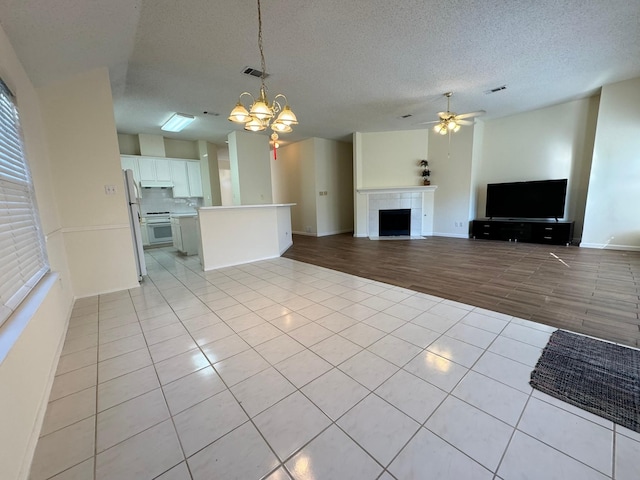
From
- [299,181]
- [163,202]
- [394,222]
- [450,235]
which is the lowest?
[450,235]

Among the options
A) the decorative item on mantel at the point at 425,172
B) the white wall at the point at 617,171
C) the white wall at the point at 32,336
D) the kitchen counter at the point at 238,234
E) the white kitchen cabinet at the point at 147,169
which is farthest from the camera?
the decorative item on mantel at the point at 425,172

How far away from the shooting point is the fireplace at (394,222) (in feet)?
23.7

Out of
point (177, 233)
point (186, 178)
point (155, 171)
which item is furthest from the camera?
point (186, 178)

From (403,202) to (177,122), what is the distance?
5751 millimetres

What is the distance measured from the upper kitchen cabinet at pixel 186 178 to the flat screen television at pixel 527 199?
7657 millimetres

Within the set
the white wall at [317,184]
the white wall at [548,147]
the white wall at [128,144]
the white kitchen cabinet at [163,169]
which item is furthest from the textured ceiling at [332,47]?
the white wall at [317,184]

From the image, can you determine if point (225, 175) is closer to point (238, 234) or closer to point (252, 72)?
point (238, 234)

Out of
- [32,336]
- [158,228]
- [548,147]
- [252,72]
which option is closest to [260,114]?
[252,72]

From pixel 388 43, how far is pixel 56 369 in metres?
4.29

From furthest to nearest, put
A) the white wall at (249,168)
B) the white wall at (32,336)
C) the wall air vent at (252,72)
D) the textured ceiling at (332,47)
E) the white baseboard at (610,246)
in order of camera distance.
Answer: the white wall at (249,168)
the white baseboard at (610,246)
the wall air vent at (252,72)
the textured ceiling at (332,47)
the white wall at (32,336)

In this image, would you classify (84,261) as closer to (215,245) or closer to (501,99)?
(215,245)

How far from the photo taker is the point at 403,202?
7145mm

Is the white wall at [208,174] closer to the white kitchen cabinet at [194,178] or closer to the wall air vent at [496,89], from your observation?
the white kitchen cabinet at [194,178]

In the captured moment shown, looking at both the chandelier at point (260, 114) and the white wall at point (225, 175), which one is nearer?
the chandelier at point (260, 114)
